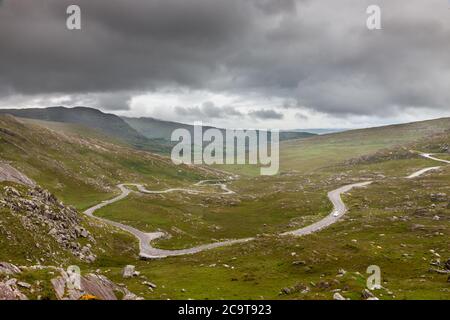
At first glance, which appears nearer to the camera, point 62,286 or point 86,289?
point 62,286

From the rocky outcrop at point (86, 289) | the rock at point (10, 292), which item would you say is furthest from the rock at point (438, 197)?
the rock at point (10, 292)

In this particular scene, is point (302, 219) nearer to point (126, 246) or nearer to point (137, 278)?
point (126, 246)

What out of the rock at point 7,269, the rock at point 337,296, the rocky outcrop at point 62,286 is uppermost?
the rock at point 7,269

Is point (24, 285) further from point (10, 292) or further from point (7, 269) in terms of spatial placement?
point (7, 269)

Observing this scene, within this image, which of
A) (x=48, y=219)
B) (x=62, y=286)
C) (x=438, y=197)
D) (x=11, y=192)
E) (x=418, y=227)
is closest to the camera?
(x=62, y=286)

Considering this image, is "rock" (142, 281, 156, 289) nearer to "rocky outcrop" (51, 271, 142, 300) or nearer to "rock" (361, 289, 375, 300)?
"rocky outcrop" (51, 271, 142, 300)

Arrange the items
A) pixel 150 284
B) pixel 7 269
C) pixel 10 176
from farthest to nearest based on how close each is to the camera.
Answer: pixel 10 176 < pixel 150 284 < pixel 7 269

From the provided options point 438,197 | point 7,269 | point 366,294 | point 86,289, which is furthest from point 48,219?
point 438,197

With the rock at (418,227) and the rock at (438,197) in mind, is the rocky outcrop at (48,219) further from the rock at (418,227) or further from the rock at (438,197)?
the rock at (438,197)

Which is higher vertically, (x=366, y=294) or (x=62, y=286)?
(x=62, y=286)

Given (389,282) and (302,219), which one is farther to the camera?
(302,219)
